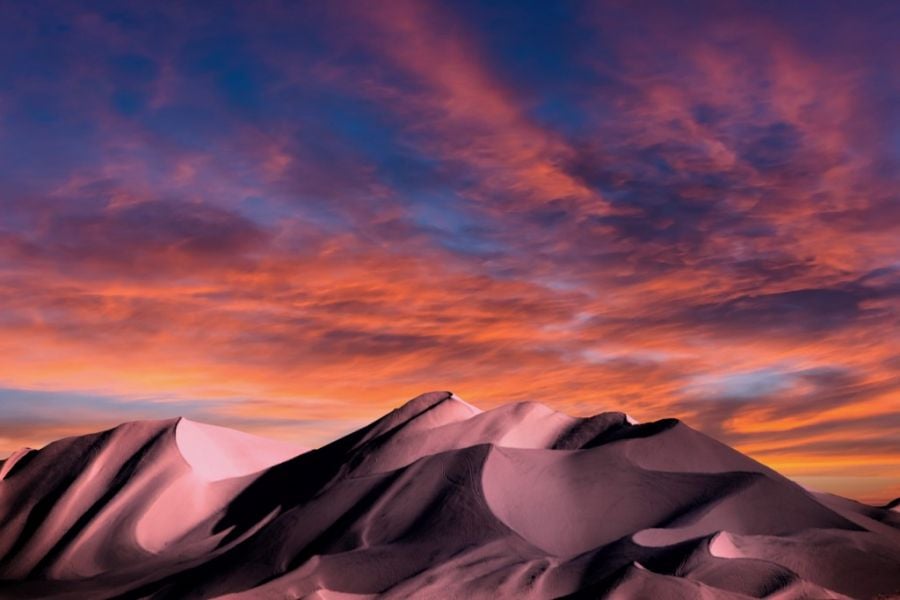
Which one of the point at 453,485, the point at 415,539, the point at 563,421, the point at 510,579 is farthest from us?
the point at 563,421

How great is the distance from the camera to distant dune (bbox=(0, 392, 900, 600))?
81.3ft

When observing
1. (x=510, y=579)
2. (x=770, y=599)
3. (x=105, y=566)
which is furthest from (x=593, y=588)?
(x=105, y=566)

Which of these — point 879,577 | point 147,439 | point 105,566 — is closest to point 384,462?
point 105,566

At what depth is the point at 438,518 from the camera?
2881 centimetres

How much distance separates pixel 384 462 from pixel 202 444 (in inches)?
522

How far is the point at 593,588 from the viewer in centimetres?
2284

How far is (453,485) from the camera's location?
1196 inches

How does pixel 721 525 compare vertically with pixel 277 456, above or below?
below

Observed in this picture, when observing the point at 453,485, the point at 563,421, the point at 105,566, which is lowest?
the point at 105,566

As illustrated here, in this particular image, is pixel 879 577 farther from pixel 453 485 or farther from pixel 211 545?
pixel 211 545

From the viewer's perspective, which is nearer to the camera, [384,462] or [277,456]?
[384,462]

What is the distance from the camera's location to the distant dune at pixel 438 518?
24.8m

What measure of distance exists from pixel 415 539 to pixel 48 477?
2394cm

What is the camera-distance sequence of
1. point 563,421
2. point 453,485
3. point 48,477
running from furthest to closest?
point 48,477, point 563,421, point 453,485
